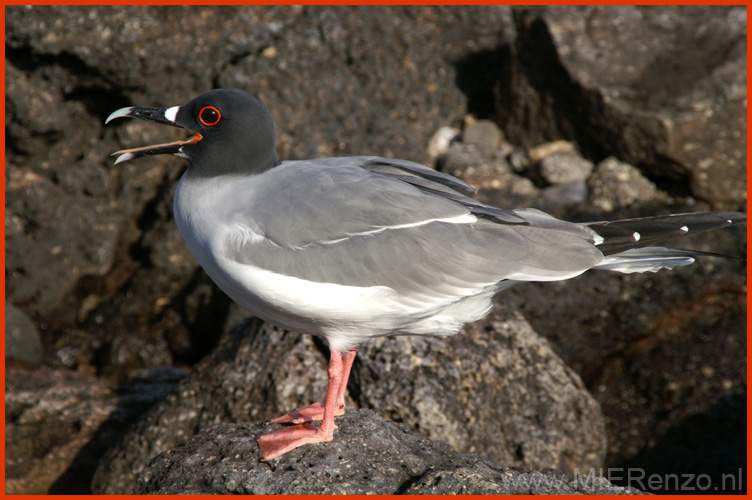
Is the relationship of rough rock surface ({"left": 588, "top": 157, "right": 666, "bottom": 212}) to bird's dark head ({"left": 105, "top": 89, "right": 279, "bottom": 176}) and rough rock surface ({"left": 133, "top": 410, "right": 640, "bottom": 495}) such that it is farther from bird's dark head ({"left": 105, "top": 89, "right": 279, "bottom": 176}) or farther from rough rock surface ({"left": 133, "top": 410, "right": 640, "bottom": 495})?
bird's dark head ({"left": 105, "top": 89, "right": 279, "bottom": 176})

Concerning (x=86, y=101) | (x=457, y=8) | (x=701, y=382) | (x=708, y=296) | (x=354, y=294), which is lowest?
(x=701, y=382)

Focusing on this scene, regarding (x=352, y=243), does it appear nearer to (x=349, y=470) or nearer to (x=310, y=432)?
(x=310, y=432)

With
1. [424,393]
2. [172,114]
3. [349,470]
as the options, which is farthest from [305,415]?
[172,114]

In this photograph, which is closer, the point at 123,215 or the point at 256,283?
the point at 256,283

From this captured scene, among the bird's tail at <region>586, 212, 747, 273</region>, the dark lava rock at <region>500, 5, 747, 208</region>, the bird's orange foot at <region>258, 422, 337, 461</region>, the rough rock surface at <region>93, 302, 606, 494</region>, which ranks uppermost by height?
the dark lava rock at <region>500, 5, 747, 208</region>

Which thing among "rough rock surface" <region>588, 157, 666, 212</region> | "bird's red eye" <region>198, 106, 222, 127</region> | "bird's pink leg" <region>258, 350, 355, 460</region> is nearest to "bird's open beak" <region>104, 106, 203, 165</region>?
"bird's red eye" <region>198, 106, 222, 127</region>

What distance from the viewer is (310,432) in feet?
13.8

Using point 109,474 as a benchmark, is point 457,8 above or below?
above

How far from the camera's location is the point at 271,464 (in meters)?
3.98

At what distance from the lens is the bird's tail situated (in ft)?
13.3

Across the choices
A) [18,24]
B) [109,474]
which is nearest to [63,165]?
[18,24]

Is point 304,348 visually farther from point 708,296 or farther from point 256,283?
point 708,296

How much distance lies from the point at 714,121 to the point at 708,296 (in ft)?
7.67

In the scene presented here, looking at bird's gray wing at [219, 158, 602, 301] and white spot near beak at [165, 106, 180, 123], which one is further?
white spot near beak at [165, 106, 180, 123]
